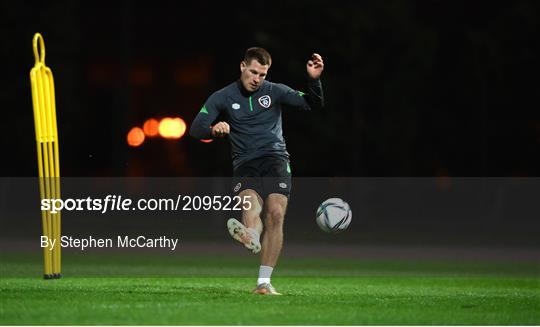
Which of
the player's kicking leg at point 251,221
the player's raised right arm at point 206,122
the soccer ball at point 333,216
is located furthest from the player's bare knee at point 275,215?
the player's raised right arm at point 206,122

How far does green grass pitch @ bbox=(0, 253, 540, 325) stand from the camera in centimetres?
1180

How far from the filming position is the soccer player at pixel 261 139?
13.9 metres

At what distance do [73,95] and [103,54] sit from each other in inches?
1177

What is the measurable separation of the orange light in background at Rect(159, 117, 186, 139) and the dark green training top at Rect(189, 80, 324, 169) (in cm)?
2197

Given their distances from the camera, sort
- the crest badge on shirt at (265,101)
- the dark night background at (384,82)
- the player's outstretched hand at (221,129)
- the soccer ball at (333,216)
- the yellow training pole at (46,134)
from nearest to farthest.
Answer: the player's outstretched hand at (221,129) → the crest badge on shirt at (265,101) → the soccer ball at (333,216) → the yellow training pole at (46,134) → the dark night background at (384,82)

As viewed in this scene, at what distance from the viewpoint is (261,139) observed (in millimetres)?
13953

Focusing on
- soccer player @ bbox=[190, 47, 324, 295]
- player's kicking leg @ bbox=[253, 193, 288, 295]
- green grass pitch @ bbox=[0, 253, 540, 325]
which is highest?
soccer player @ bbox=[190, 47, 324, 295]

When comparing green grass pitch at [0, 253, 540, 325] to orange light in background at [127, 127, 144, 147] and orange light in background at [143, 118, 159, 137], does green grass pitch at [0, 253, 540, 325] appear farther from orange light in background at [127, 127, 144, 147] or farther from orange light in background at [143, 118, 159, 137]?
orange light in background at [143, 118, 159, 137]

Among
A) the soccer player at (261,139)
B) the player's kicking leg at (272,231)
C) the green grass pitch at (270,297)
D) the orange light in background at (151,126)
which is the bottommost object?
the green grass pitch at (270,297)

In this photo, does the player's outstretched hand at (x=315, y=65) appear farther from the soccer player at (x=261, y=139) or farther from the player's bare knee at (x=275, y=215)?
the player's bare knee at (x=275, y=215)

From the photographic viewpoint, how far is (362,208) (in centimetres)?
3566

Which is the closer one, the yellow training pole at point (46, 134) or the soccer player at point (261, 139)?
the soccer player at point (261, 139)

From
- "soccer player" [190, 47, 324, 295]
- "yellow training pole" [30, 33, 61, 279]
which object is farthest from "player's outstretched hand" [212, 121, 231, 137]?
"yellow training pole" [30, 33, 61, 279]

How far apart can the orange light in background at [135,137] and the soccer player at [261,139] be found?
2755 cm
